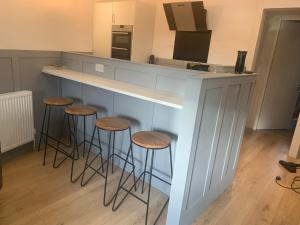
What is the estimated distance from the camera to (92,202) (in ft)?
6.56

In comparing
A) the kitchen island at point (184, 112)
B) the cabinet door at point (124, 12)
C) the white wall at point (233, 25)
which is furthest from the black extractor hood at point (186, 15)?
the kitchen island at point (184, 112)

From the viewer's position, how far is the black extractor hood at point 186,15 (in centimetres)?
368

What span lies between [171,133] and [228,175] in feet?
2.67

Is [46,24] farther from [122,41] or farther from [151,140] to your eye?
[151,140]

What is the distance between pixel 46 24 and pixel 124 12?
69.0 inches

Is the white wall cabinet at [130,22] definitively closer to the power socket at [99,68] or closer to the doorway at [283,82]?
the power socket at [99,68]

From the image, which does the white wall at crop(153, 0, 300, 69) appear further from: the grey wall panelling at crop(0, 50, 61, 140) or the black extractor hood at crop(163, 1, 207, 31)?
the grey wall panelling at crop(0, 50, 61, 140)

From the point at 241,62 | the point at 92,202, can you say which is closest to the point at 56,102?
the point at 92,202

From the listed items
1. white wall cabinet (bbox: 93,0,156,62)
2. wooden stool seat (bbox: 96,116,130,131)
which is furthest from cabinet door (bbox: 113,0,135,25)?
wooden stool seat (bbox: 96,116,130,131)

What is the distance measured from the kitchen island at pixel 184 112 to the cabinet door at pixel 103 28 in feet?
5.72

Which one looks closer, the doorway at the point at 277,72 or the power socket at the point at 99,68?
the power socket at the point at 99,68

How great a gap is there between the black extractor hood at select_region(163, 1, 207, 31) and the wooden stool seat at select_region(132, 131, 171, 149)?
8.89 ft

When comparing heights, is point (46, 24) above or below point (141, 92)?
above

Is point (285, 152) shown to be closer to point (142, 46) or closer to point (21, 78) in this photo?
point (142, 46)
